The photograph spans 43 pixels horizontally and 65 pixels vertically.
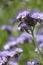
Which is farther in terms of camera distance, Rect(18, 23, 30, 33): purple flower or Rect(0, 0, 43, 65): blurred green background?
Rect(0, 0, 43, 65): blurred green background

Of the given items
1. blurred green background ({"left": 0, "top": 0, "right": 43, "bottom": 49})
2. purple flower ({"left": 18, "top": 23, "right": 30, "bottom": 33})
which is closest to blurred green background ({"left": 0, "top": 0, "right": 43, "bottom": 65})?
blurred green background ({"left": 0, "top": 0, "right": 43, "bottom": 49})

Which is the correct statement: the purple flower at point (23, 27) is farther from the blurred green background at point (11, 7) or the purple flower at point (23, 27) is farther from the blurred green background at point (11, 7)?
the blurred green background at point (11, 7)

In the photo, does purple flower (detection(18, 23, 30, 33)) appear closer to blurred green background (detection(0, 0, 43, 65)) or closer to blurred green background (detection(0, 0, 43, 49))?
blurred green background (detection(0, 0, 43, 65))

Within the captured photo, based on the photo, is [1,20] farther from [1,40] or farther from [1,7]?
[1,40]

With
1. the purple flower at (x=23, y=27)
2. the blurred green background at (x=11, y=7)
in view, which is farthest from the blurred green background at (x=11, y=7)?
the purple flower at (x=23, y=27)

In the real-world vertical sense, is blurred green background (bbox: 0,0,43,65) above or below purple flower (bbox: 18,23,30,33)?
above

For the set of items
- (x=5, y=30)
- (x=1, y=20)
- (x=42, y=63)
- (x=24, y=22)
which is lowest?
(x=42, y=63)

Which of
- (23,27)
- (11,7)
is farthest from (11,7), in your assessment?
(23,27)

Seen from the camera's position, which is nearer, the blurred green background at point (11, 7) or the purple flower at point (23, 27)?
the purple flower at point (23, 27)

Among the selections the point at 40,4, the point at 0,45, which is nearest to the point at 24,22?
the point at 0,45

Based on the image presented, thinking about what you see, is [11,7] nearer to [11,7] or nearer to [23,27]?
[11,7]

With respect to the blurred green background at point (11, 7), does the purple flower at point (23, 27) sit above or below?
below
